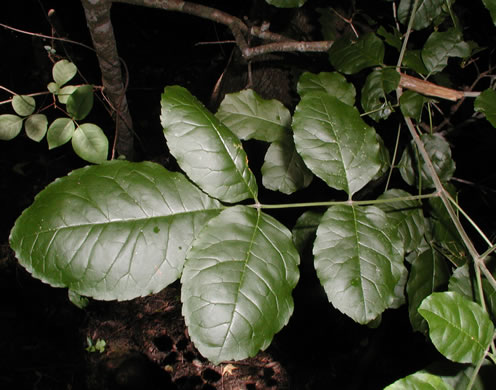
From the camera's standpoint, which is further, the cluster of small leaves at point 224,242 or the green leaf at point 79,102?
the green leaf at point 79,102

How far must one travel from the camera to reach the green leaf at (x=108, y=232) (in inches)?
30.3

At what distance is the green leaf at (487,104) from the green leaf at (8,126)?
1.65 m

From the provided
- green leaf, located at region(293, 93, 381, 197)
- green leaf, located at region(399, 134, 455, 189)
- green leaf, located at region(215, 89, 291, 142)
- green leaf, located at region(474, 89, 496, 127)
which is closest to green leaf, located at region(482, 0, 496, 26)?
green leaf, located at region(474, 89, 496, 127)

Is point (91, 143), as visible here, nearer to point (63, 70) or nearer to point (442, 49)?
point (63, 70)

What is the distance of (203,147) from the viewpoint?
87 centimetres

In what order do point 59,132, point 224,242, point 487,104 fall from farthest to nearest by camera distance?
point 59,132 < point 487,104 < point 224,242

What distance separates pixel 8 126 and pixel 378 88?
1.42m

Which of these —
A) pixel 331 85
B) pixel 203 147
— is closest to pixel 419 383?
pixel 203 147

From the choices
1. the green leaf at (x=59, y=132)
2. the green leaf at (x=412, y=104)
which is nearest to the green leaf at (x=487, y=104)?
the green leaf at (x=412, y=104)

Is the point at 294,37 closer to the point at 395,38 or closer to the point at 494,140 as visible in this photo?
the point at 395,38

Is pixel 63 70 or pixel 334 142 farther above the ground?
pixel 334 142

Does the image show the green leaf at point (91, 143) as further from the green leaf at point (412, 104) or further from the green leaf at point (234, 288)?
the green leaf at point (412, 104)

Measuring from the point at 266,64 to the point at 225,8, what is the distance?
3.27 ft

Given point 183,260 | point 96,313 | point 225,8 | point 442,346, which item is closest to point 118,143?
point 96,313
